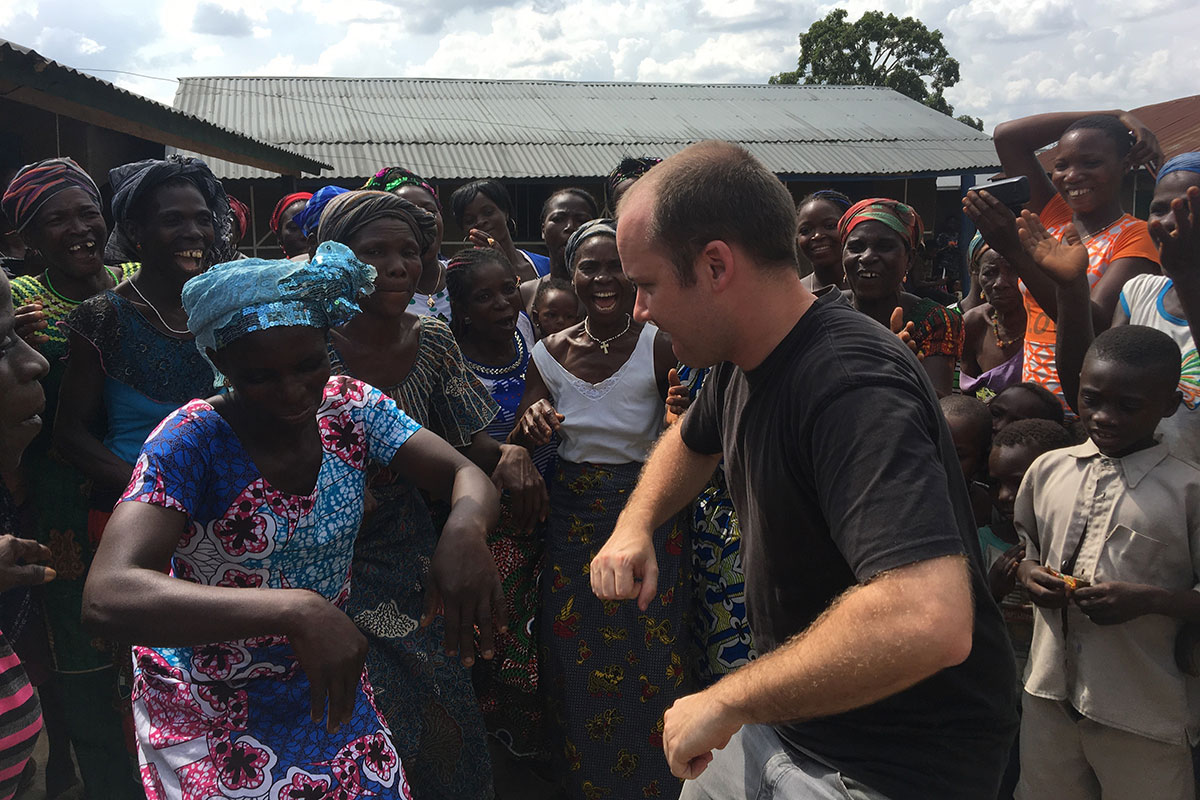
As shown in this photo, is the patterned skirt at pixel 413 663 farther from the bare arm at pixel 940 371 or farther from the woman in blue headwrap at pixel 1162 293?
the woman in blue headwrap at pixel 1162 293

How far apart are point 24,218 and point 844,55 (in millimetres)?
30863

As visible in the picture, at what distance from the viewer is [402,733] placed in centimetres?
256

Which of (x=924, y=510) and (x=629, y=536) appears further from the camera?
(x=629, y=536)

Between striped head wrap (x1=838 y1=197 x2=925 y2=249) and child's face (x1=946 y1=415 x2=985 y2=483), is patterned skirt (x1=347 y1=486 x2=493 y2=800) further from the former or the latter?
striped head wrap (x1=838 y1=197 x2=925 y2=249)

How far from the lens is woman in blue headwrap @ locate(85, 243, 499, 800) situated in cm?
179

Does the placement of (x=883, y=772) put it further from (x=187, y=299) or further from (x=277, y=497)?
(x=187, y=299)

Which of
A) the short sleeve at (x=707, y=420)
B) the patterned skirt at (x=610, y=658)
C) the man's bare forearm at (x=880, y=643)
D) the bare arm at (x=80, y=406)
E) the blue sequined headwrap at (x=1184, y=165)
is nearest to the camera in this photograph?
the man's bare forearm at (x=880, y=643)

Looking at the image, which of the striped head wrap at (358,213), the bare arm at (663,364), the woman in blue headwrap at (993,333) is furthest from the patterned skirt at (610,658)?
the woman in blue headwrap at (993,333)

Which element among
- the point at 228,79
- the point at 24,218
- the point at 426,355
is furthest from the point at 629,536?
the point at 228,79

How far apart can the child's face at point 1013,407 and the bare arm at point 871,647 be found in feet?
7.17

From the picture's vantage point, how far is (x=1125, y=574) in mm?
2650

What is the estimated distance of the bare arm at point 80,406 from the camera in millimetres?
2889

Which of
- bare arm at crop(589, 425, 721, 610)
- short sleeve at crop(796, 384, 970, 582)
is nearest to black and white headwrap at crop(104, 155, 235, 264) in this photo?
bare arm at crop(589, 425, 721, 610)

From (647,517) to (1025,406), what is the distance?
1.92 meters
